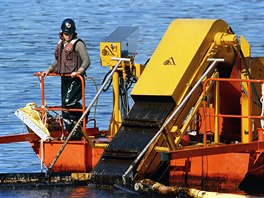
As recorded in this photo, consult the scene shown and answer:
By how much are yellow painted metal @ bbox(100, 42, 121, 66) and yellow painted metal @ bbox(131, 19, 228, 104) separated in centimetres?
88

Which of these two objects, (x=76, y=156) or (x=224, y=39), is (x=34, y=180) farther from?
(x=224, y=39)

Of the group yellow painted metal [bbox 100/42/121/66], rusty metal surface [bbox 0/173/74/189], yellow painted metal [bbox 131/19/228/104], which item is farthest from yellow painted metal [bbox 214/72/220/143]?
rusty metal surface [bbox 0/173/74/189]

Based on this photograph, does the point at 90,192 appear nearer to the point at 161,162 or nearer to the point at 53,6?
the point at 161,162

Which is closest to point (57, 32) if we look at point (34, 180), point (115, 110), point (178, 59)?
point (115, 110)

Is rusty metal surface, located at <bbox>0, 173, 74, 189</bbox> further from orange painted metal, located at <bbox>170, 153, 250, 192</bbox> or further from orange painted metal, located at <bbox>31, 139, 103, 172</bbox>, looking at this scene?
orange painted metal, located at <bbox>170, 153, 250, 192</bbox>

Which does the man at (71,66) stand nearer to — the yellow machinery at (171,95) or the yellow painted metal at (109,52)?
the yellow painted metal at (109,52)

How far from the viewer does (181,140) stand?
71.8 feet

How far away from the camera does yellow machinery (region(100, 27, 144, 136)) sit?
22719 mm

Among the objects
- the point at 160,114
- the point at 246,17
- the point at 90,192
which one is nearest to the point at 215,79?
the point at 160,114

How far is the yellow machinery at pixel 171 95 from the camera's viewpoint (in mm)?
21109

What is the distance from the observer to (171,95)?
69.9 feet

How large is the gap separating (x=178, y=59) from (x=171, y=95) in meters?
0.69

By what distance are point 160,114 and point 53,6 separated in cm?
3779

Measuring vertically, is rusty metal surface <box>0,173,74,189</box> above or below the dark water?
below
